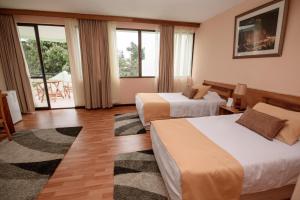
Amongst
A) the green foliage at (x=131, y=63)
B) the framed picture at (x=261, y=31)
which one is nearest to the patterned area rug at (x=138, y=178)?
the framed picture at (x=261, y=31)

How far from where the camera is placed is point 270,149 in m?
1.52

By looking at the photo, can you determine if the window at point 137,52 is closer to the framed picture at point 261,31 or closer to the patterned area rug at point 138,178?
the framed picture at point 261,31

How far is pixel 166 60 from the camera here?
4.69 m

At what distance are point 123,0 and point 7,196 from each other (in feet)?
11.3

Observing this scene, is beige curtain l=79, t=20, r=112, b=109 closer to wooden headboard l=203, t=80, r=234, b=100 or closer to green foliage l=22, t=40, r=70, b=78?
green foliage l=22, t=40, r=70, b=78

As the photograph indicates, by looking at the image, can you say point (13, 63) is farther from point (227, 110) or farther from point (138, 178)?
point (227, 110)

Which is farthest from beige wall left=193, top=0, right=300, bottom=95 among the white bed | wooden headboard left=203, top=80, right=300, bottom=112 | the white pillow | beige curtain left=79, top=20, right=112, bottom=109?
beige curtain left=79, top=20, right=112, bottom=109

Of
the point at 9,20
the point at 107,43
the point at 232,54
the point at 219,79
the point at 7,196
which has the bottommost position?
the point at 7,196

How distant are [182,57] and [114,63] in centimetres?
214

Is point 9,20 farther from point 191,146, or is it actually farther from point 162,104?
point 191,146

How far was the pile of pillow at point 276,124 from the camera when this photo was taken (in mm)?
1695

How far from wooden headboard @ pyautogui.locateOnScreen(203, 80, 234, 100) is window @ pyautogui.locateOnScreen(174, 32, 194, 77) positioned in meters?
1.14

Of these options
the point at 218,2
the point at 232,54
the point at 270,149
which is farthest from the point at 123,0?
the point at 270,149

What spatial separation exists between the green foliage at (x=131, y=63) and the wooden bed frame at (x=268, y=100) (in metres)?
2.36
